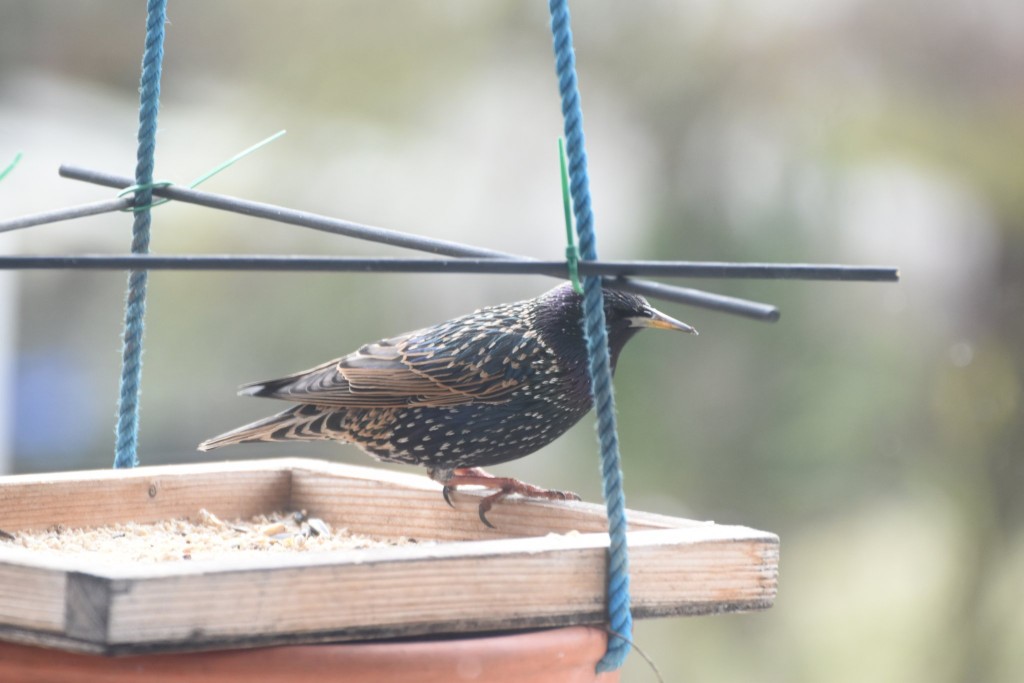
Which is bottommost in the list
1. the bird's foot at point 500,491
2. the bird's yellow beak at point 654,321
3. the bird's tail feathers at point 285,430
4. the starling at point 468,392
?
the bird's foot at point 500,491

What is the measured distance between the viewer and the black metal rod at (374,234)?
1.09m

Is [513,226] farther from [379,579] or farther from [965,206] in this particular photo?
[379,579]

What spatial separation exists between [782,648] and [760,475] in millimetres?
733

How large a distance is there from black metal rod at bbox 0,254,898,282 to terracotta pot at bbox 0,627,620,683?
1.27 ft

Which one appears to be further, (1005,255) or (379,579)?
(1005,255)

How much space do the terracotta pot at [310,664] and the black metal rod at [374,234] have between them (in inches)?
16.2

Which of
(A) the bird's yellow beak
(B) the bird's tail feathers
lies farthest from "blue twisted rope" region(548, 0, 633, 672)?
(B) the bird's tail feathers

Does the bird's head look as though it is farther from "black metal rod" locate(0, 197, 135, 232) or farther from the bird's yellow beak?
"black metal rod" locate(0, 197, 135, 232)

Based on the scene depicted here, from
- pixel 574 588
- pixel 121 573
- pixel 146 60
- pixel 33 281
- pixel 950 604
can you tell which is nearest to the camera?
pixel 121 573

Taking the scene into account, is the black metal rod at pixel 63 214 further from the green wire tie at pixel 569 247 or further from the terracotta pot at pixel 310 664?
the green wire tie at pixel 569 247

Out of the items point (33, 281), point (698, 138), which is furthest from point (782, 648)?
point (33, 281)

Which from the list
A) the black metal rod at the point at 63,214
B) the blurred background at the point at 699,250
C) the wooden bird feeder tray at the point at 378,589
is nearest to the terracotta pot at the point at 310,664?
the wooden bird feeder tray at the point at 378,589

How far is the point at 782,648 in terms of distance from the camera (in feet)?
16.0

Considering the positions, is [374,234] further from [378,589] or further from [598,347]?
[378,589]
